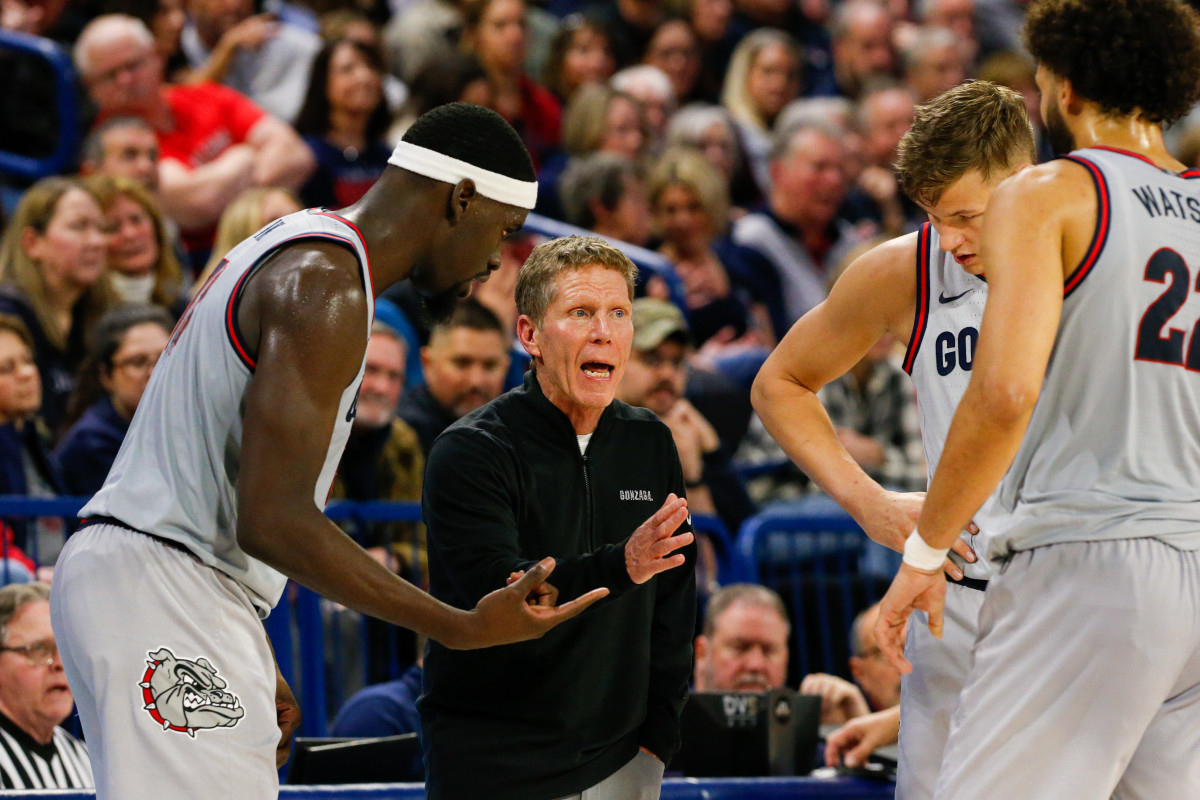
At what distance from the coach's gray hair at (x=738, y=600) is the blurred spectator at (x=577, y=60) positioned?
17.4 ft

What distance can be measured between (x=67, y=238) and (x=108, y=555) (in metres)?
4.19

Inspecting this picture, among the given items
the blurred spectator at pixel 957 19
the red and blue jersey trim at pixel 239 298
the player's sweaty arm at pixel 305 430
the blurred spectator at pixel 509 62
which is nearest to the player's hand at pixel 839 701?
the player's sweaty arm at pixel 305 430

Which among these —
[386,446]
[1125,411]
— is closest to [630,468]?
[1125,411]

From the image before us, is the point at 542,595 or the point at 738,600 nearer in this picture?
the point at 542,595

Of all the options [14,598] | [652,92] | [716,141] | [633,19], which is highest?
[633,19]

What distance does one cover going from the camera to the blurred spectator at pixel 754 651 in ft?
18.2

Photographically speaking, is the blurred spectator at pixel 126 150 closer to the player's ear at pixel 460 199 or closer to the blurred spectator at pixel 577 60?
the blurred spectator at pixel 577 60

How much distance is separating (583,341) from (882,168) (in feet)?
24.6

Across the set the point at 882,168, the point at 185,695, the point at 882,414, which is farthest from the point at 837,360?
the point at 882,168

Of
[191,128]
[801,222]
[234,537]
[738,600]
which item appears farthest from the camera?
[801,222]

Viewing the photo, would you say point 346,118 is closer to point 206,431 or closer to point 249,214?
point 249,214

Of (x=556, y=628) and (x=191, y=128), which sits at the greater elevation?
(x=191, y=128)

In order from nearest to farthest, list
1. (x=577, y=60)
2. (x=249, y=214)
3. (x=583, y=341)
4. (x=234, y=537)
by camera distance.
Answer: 1. (x=234, y=537)
2. (x=583, y=341)
3. (x=249, y=214)
4. (x=577, y=60)

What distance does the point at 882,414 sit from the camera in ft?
25.3
